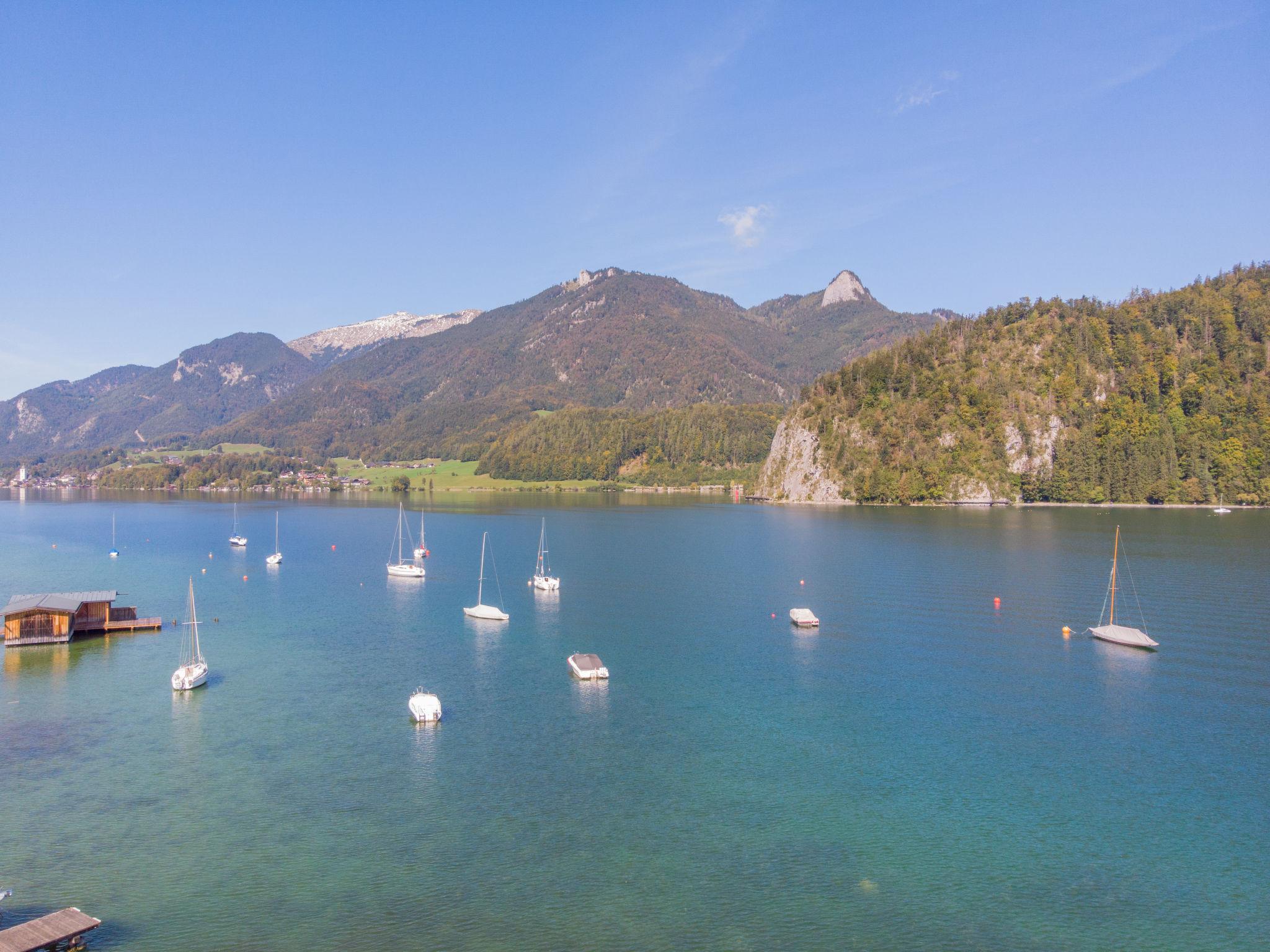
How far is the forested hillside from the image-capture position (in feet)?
551

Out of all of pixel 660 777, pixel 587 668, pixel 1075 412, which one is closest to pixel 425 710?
pixel 587 668

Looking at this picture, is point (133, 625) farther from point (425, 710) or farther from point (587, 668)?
point (587, 668)

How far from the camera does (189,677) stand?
42.4 meters

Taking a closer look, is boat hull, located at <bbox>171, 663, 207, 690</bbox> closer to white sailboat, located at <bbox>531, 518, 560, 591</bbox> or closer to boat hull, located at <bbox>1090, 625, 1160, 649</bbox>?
white sailboat, located at <bbox>531, 518, 560, 591</bbox>

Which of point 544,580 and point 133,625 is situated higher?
point 544,580

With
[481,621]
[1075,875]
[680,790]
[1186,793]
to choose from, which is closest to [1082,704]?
[1186,793]

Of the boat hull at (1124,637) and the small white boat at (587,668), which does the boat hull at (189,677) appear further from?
the boat hull at (1124,637)

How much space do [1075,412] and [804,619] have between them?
152 meters

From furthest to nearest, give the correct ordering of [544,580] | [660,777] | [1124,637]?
1. [544,580]
2. [1124,637]
3. [660,777]

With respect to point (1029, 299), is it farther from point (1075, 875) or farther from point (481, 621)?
point (1075, 875)

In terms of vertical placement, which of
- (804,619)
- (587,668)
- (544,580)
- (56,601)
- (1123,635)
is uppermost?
(56,601)

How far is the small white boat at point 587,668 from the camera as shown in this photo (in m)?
44.1

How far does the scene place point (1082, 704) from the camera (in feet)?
132

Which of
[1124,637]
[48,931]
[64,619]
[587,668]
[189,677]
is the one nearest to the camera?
[48,931]
